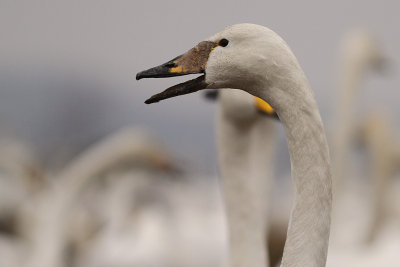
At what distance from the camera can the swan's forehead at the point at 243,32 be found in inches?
96.0

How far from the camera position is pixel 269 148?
425 cm

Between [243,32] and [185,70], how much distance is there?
0.82ft

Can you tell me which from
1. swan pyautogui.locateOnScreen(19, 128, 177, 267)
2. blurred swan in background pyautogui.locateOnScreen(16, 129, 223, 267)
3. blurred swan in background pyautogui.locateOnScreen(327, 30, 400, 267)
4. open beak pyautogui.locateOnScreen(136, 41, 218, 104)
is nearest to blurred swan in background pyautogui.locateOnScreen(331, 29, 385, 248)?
blurred swan in background pyautogui.locateOnScreen(327, 30, 400, 267)

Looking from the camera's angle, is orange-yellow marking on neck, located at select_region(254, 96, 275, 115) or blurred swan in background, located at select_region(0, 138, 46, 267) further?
blurred swan in background, located at select_region(0, 138, 46, 267)

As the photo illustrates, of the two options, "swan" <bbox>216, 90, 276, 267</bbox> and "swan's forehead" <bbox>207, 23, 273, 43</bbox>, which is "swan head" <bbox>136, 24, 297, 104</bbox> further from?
"swan" <bbox>216, 90, 276, 267</bbox>

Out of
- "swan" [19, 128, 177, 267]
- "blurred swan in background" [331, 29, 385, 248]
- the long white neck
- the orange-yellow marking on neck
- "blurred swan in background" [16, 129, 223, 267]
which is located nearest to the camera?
the orange-yellow marking on neck

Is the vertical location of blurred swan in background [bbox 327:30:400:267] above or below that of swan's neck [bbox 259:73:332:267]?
below

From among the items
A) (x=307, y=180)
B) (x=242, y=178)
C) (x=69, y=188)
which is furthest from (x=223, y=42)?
(x=69, y=188)

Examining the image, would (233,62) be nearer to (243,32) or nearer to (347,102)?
(243,32)

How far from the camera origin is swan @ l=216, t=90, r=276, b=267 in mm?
3637

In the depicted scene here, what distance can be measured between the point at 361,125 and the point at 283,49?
7401mm

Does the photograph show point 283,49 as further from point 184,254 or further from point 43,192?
point 43,192

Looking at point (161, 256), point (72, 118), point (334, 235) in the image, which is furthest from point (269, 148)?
point (72, 118)

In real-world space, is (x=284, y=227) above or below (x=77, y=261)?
below
